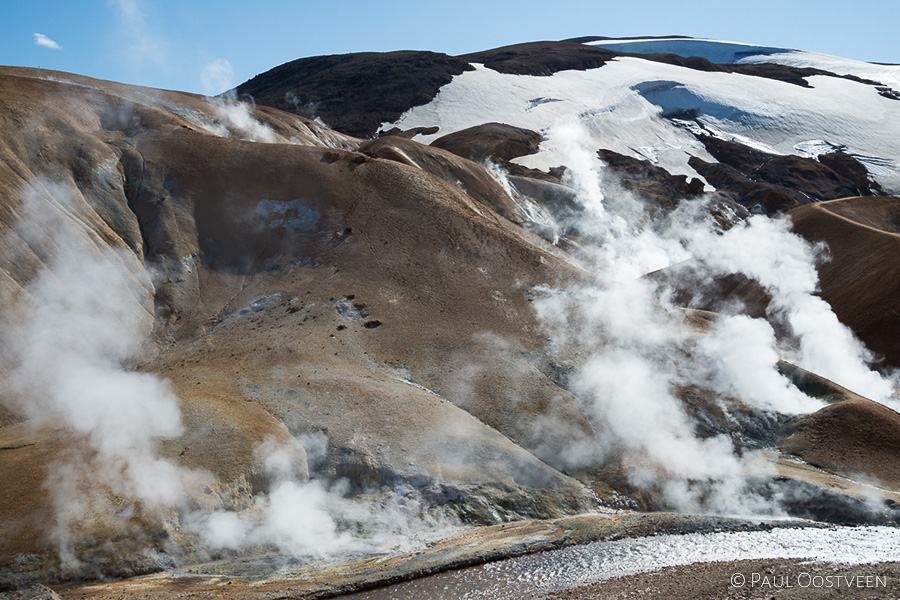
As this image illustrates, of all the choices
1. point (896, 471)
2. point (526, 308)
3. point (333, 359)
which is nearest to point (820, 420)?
point (896, 471)

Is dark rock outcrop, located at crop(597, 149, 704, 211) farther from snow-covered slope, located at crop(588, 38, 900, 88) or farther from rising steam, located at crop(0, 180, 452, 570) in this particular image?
snow-covered slope, located at crop(588, 38, 900, 88)

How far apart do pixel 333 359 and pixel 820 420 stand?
1830 centimetres

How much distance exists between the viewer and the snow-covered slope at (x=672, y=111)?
286 ft

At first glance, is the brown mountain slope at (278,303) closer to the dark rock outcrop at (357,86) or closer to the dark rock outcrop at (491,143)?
the dark rock outcrop at (491,143)

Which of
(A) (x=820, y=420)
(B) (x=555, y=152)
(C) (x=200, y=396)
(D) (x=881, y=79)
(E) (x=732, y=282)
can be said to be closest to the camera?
(C) (x=200, y=396)

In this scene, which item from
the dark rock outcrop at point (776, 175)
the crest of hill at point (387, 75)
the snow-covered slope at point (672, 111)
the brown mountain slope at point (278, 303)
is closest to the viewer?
the brown mountain slope at point (278, 303)

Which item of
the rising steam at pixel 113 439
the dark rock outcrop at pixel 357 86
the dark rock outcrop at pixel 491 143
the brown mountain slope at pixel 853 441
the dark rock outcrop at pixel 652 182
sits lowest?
the brown mountain slope at pixel 853 441

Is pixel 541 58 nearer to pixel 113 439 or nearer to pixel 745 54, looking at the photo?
pixel 745 54

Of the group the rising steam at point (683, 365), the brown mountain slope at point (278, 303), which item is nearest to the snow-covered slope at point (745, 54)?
the rising steam at point (683, 365)

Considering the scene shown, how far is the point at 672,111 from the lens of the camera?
102 m

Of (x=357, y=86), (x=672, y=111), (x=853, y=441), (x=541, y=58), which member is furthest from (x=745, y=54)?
(x=853, y=441)

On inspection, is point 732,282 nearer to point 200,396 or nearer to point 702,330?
point 702,330

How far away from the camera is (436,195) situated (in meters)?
39.1

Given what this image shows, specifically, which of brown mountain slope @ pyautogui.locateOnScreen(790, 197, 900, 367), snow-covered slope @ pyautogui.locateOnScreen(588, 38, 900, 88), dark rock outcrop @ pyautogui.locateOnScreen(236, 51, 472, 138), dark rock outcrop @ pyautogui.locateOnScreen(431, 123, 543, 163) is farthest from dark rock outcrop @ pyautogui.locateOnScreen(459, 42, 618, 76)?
brown mountain slope @ pyautogui.locateOnScreen(790, 197, 900, 367)
